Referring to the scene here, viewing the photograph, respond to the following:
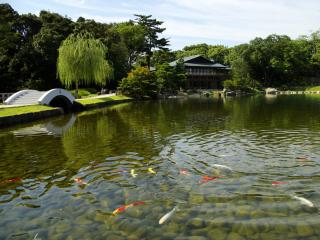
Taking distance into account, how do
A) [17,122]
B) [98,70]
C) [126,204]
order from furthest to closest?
[98,70] → [17,122] → [126,204]

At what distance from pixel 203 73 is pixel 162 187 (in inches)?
2495

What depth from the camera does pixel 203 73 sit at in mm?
69562

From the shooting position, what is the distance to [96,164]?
10.5 meters

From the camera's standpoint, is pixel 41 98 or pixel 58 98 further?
pixel 58 98

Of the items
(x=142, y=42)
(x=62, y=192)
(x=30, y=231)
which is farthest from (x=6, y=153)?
(x=142, y=42)

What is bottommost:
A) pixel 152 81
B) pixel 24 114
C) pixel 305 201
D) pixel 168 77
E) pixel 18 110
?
pixel 305 201

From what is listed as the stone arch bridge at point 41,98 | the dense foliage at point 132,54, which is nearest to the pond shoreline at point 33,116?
the stone arch bridge at point 41,98

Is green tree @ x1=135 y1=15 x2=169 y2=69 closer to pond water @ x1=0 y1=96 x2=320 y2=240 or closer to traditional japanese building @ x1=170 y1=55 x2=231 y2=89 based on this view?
traditional japanese building @ x1=170 y1=55 x2=231 y2=89

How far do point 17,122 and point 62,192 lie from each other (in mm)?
14978

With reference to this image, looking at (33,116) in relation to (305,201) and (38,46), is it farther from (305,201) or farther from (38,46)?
(38,46)

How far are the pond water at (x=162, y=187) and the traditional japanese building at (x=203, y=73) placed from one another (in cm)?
5432

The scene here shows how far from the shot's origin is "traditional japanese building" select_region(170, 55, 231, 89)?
6806 cm

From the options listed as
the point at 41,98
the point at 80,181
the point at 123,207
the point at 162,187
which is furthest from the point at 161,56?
the point at 123,207

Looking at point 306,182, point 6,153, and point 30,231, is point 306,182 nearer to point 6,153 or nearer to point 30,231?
point 30,231
